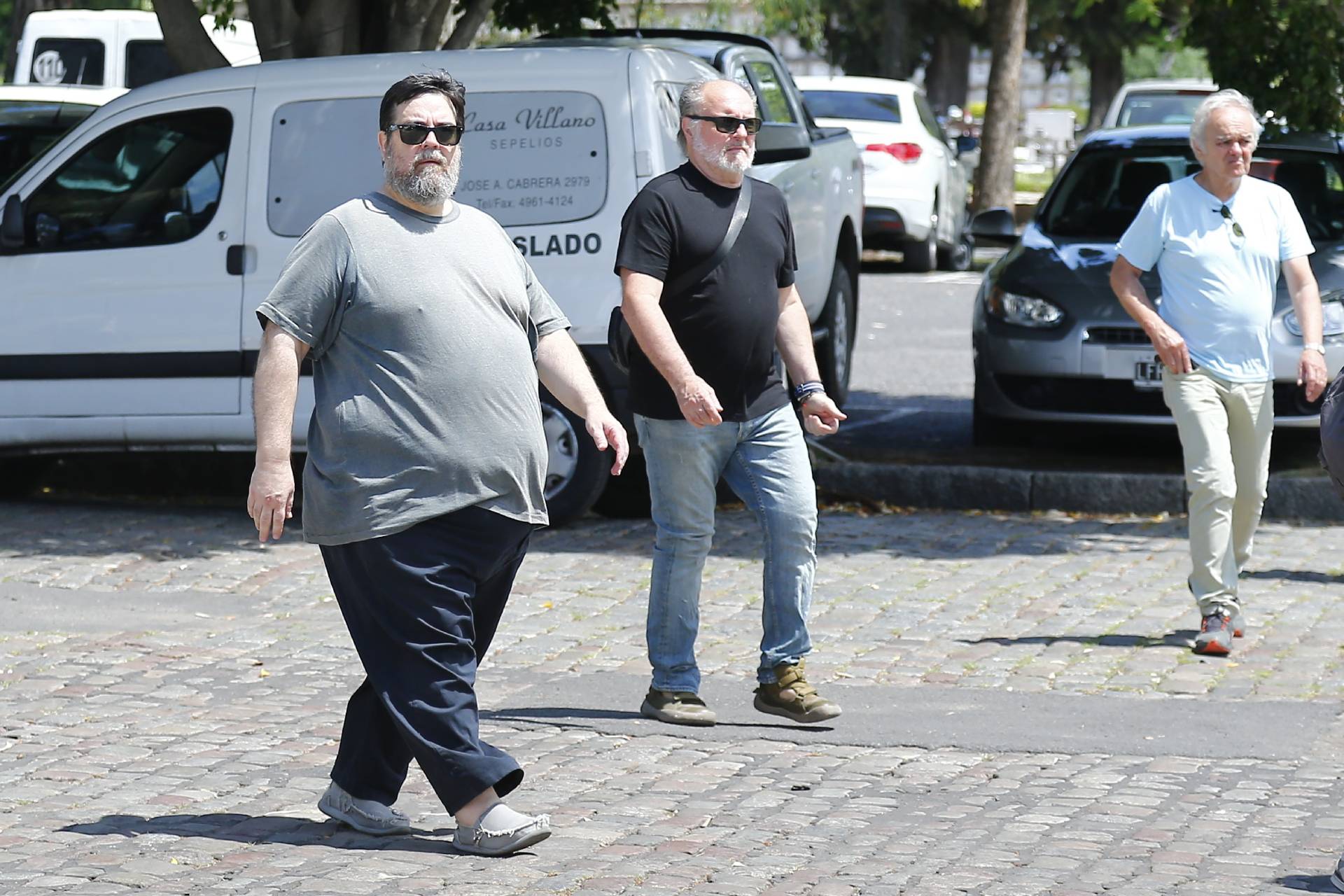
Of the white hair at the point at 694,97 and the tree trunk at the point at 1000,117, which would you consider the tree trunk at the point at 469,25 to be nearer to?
the white hair at the point at 694,97

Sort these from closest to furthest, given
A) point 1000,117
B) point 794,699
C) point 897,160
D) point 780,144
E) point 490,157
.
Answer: point 794,699 < point 490,157 < point 780,144 < point 897,160 < point 1000,117

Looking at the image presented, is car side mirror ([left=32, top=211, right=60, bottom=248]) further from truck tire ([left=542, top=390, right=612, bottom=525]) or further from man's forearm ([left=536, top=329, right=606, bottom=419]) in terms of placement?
man's forearm ([left=536, top=329, right=606, bottom=419])

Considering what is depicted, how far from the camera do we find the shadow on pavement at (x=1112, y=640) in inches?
284

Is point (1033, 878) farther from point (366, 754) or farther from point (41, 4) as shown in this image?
point (41, 4)

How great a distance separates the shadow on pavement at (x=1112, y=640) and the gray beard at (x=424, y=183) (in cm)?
323

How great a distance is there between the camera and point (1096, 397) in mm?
10141

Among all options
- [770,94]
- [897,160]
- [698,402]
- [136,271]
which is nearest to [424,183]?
[698,402]

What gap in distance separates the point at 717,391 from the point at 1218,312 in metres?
2.01

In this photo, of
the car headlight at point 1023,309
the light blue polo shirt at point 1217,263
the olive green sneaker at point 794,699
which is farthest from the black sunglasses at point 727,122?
the car headlight at point 1023,309

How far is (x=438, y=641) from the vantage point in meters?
4.68

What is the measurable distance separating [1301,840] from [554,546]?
14.7 ft

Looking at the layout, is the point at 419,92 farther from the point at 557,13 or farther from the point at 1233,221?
the point at 557,13

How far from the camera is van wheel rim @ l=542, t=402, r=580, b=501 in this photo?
29.7 ft

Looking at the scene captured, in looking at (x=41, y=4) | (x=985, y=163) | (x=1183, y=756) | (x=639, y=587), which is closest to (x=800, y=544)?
(x=1183, y=756)
